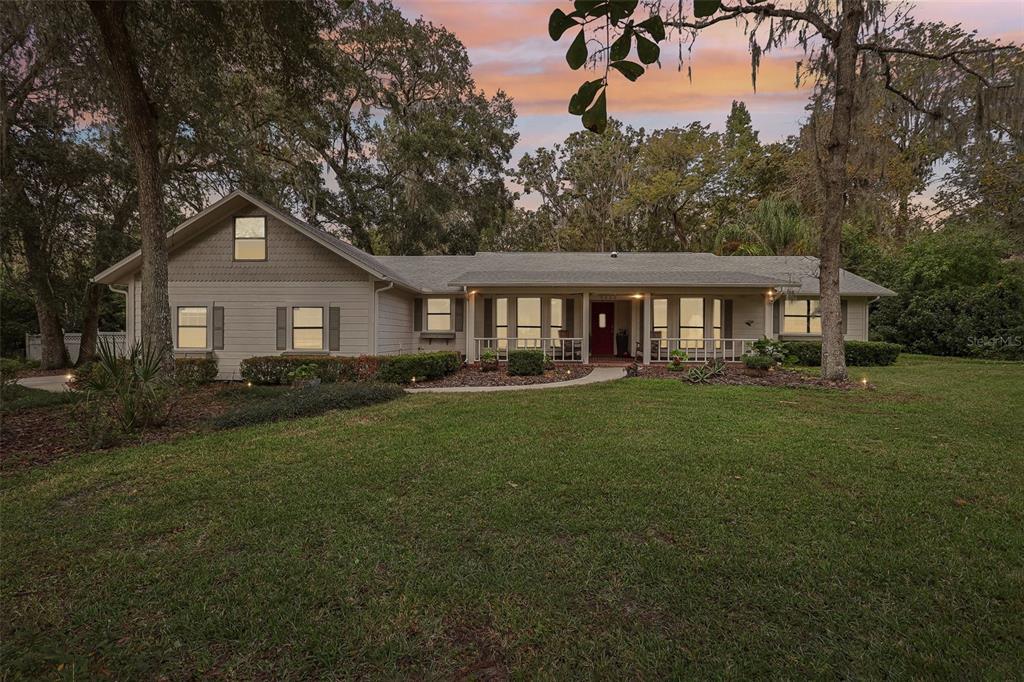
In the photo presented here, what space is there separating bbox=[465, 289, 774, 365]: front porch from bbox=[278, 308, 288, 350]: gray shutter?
528cm

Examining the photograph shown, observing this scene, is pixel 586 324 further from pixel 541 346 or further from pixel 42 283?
pixel 42 283

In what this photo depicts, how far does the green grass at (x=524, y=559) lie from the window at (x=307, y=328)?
7.59 m

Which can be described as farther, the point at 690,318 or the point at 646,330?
the point at 690,318

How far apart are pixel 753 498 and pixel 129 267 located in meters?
15.7

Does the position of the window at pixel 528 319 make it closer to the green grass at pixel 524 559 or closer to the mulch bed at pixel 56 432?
the mulch bed at pixel 56 432

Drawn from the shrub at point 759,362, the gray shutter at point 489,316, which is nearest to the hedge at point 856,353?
the shrub at point 759,362

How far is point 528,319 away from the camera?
15.7 meters

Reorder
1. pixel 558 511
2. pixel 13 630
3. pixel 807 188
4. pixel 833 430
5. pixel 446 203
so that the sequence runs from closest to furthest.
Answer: pixel 13 630 < pixel 558 511 < pixel 833 430 < pixel 807 188 < pixel 446 203

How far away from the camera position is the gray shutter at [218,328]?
1316 centimetres

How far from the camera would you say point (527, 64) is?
2.88 m

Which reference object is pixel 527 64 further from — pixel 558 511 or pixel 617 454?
pixel 617 454

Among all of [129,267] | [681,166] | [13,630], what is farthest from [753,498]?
[681,166]

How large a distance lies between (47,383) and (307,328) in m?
7.02

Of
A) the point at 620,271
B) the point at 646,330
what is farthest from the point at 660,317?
the point at 620,271
